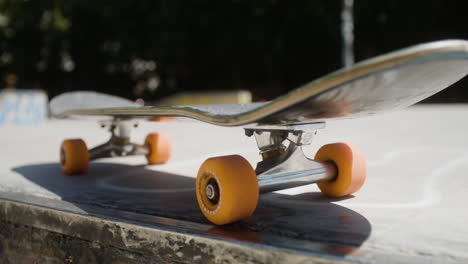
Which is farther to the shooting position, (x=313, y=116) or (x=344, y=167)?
(x=344, y=167)

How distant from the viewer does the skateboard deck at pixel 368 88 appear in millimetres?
1393

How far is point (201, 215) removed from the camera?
2.12m

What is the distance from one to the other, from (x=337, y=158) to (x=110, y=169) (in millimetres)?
2092

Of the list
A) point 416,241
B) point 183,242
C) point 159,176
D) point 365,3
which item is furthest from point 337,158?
point 365,3

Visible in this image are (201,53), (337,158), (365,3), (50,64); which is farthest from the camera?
(50,64)

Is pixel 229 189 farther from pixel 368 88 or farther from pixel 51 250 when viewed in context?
pixel 51 250

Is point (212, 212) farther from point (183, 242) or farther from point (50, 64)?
point (50, 64)

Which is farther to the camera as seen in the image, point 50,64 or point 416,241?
point 50,64

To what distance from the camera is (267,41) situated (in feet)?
63.5

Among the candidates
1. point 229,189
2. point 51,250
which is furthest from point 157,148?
point 229,189

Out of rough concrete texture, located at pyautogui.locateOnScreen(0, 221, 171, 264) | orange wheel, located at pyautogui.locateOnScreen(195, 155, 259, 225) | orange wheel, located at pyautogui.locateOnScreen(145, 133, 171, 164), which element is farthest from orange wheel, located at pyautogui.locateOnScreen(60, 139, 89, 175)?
orange wheel, located at pyautogui.locateOnScreen(195, 155, 259, 225)

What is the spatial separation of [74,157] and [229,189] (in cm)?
193

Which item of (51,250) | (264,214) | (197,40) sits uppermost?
(197,40)

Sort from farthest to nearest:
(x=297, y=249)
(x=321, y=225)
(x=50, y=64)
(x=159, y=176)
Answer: (x=50, y=64) → (x=159, y=176) → (x=321, y=225) → (x=297, y=249)
